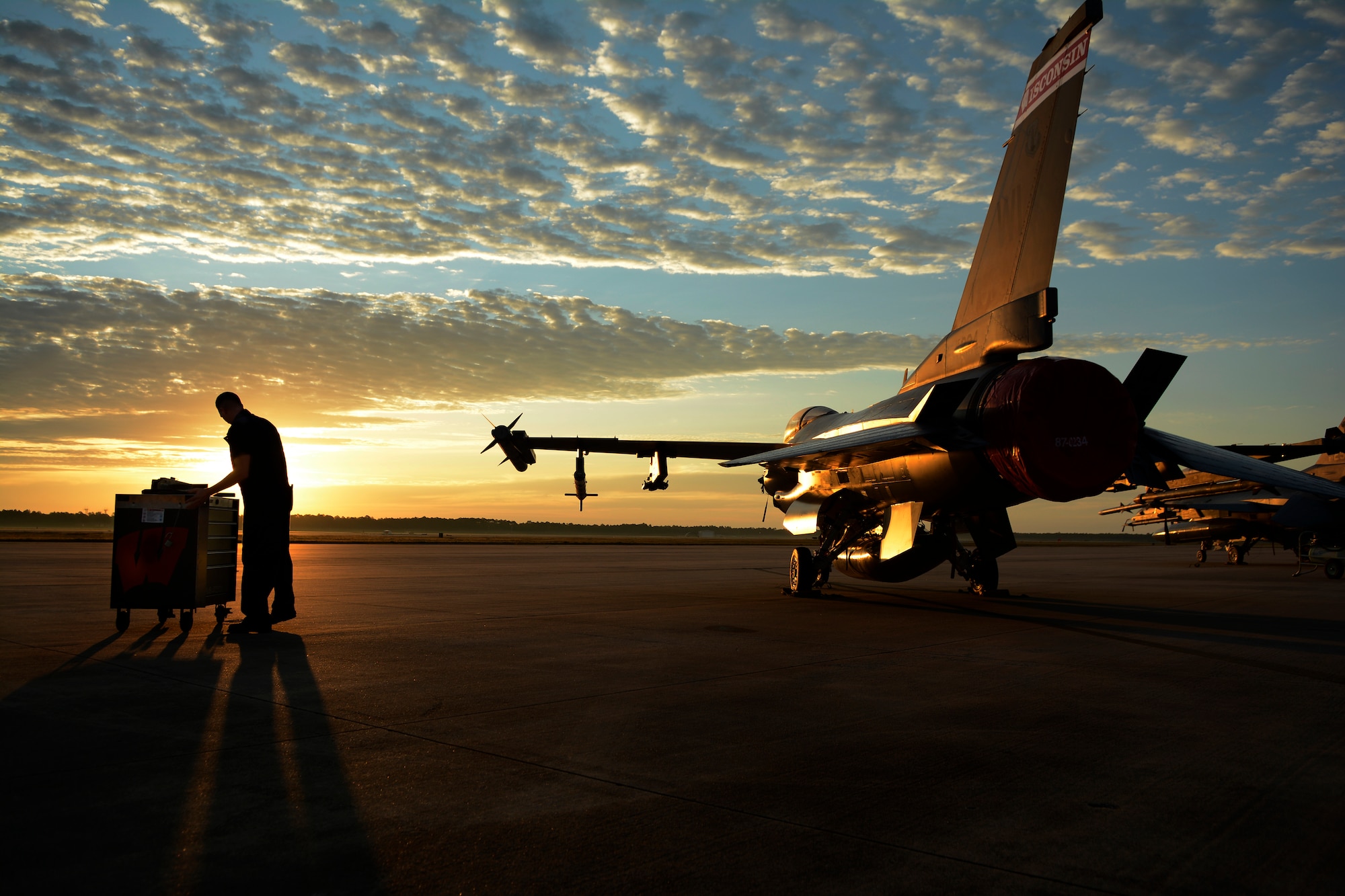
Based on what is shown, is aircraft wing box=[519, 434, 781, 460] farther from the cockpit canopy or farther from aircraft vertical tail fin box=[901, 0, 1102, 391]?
aircraft vertical tail fin box=[901, 0, 1102, 391]

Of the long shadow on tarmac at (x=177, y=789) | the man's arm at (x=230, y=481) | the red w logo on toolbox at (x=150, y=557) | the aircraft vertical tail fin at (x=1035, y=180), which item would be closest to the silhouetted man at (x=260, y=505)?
the man's arm at (x=230, y=481)

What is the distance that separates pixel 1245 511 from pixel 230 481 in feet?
99.9

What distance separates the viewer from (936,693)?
625 centimetres

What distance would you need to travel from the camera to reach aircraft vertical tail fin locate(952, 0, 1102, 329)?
35.4ft

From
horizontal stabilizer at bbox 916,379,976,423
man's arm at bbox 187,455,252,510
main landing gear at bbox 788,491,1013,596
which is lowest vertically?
main landing gear at bbox 788,491,1013,596

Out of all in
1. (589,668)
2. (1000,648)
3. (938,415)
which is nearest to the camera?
(589,668)

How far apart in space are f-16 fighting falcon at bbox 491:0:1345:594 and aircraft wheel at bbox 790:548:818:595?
3.08 ft

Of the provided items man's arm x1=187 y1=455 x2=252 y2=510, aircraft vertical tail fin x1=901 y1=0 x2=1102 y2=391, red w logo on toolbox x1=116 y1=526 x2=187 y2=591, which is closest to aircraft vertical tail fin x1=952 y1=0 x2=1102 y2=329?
aircraft vertical tail fin x1=901 y1=0 x2=1102 y2=391

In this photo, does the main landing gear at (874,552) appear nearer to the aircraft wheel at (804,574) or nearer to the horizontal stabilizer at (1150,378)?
the aircraft wheel at (804,574)

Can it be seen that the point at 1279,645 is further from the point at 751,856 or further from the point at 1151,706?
the point at 751,856

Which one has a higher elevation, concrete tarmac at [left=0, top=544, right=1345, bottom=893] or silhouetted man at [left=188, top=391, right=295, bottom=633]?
silhouetted man at [left=188, top=391, right=295, bottom=633]

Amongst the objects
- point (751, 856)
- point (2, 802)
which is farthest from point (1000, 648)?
point (2, 802)

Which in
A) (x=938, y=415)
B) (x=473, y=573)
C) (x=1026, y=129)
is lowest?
(x=473, y=573)

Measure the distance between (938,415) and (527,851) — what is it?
29.9 feet
